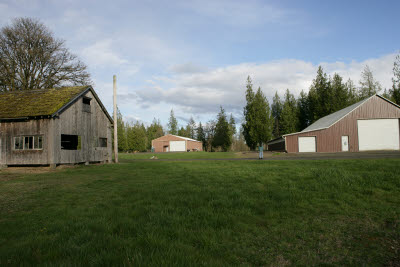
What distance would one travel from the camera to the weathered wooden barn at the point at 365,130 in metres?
32.9

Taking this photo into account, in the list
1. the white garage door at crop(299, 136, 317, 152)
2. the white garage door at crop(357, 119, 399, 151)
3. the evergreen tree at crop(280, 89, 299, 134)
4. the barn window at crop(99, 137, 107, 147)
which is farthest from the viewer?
the evergreen tree at crop(280, 89, 299, 134)

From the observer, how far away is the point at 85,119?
2238 cm

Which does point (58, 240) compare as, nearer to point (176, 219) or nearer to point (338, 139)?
point (176, 219)

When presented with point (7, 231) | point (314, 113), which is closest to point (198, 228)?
point (7, 231)

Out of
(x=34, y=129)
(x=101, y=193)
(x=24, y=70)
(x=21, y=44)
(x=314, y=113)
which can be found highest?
(x=21, y=44)

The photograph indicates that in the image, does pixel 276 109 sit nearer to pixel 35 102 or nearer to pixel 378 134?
pixel 378 134

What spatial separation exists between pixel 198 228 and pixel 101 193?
16.7 ft

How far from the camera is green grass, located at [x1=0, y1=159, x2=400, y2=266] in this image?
3.28 meters

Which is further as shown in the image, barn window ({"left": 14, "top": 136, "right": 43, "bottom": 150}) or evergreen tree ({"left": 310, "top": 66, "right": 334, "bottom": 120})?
evergreen tree ({"left": 310, "top": 66, "right": 334, "bottom": 120})

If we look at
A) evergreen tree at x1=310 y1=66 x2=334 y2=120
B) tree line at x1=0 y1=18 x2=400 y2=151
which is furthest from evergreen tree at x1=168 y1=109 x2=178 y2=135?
evergreen tree at x1=310 y1=66 x2=334 y2=120

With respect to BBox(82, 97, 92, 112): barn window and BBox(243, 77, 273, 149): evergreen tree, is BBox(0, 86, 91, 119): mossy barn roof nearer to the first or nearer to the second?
BBox(82, 97, 92, 112): barn window

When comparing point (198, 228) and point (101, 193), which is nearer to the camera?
point (198, 228)

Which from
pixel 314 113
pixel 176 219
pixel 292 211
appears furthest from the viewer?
pixel 314 113

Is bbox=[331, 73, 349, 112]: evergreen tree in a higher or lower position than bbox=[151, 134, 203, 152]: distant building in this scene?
higher
